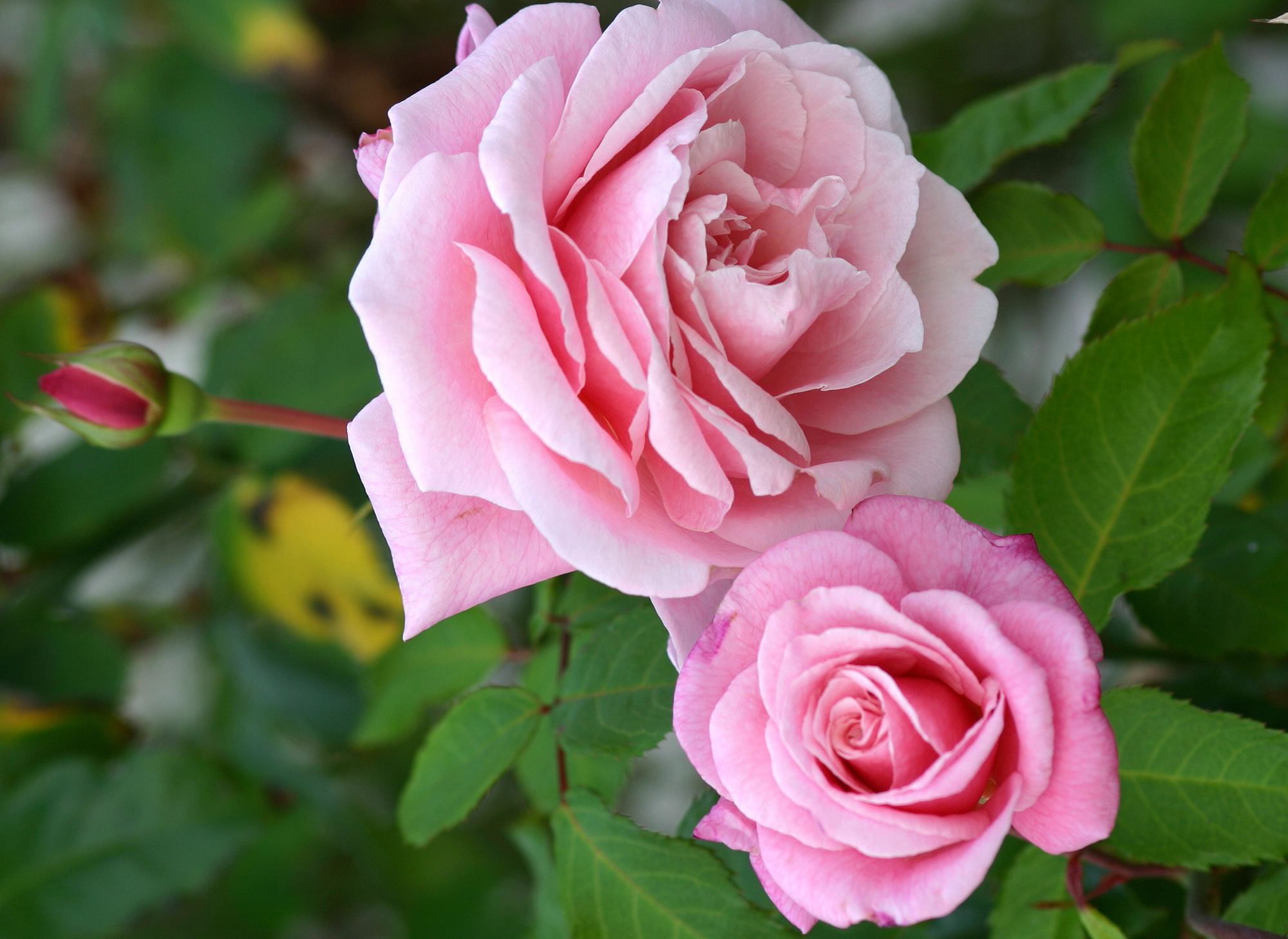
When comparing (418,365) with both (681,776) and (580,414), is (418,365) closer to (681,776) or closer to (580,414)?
(580,414)

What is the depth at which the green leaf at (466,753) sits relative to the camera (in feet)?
1.65

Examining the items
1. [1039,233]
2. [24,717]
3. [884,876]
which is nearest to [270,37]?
[24,717]

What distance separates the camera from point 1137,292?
526mm

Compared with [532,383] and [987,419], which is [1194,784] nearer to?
[987,419]

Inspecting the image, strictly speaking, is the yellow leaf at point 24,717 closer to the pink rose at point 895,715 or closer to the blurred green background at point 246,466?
the blurred green background at point 246,466

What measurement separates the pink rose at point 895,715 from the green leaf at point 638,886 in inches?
3.0

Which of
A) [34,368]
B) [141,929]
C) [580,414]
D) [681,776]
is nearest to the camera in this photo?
[580,414]

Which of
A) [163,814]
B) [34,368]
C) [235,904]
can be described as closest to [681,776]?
[235,904]

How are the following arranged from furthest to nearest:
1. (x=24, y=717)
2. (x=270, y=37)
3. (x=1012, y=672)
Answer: (x=270, y=37)
(x=24, y=717)
(x=1012, y=672)

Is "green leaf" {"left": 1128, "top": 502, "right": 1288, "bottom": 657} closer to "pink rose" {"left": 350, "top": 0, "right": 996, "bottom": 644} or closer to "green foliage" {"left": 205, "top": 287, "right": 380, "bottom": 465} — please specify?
"pink rose" {"left": 350, "top": 0, "right": 996, "bottom": 644}

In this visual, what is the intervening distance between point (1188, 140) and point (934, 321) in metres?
0.24

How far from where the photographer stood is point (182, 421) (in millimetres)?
546

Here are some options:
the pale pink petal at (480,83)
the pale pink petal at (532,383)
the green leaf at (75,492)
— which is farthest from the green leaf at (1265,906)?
the green leaf at (75,492)

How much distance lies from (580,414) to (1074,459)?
239mm
